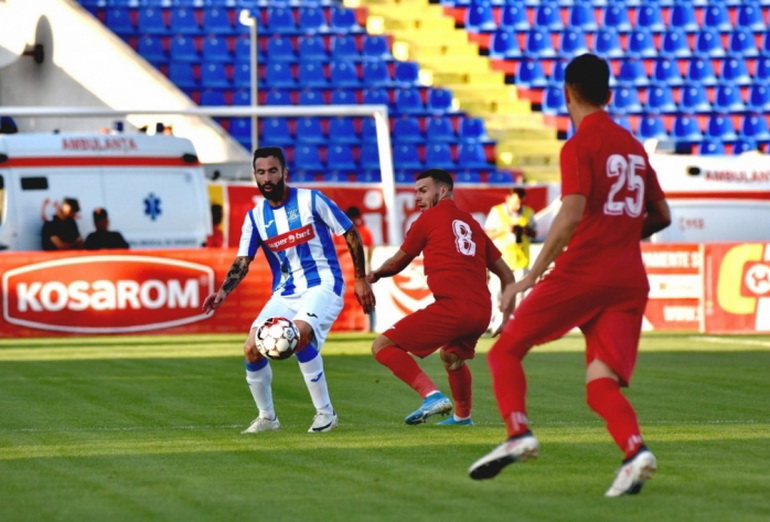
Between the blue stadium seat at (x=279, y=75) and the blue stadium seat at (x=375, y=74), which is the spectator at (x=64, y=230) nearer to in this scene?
the blue stadium seat at (x=279, y=75)

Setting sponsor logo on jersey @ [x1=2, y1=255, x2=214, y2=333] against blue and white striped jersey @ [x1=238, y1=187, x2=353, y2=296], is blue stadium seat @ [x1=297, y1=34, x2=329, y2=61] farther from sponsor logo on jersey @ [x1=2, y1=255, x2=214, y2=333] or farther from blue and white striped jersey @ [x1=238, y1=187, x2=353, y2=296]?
blue and white striped jersey @ [x1=238, y1=187, x2=353, y2=296]

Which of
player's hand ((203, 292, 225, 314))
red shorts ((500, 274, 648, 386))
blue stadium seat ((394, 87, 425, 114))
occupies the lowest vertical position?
player's hand ((203, 292, 225, 314))

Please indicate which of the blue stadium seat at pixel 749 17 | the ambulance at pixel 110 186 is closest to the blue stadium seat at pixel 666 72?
the blue stadium seat at pixel 749 17

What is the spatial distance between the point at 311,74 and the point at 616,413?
1038 inches

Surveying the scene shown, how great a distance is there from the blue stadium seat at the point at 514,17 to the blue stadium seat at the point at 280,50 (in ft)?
16.2

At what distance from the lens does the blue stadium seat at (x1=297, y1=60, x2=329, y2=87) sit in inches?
1293

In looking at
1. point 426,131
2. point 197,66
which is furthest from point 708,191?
point 197,66

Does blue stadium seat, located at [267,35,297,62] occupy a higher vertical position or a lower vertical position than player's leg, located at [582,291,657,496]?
higher

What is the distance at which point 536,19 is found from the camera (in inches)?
1387

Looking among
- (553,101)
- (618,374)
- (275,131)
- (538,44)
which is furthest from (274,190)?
(538,44)

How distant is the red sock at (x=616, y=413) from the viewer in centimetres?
703

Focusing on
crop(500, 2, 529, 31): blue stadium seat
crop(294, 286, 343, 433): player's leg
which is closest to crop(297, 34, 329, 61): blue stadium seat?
crop(500, 2, 529, 31): blue stadium seat

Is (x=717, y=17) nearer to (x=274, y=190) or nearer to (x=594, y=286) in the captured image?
(x=274, y=190)

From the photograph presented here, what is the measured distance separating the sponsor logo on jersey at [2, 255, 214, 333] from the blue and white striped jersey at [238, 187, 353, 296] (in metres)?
11.3
